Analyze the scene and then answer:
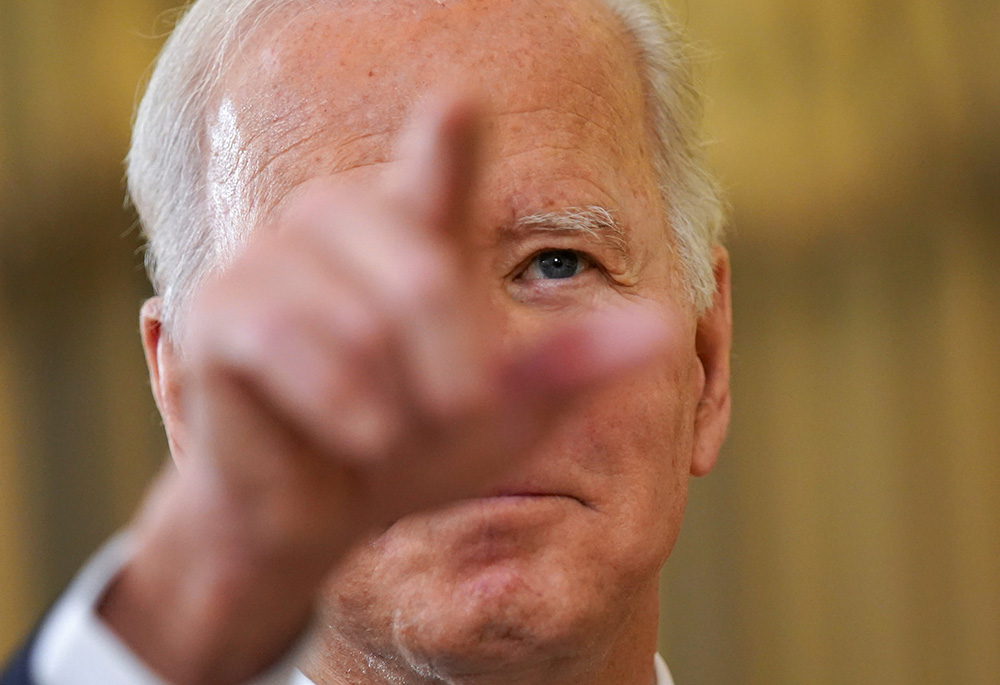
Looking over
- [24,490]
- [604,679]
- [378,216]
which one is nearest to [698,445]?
[604,679]

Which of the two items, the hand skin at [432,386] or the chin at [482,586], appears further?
the chin at [482,586]

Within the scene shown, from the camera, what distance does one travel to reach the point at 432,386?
0.83 metres

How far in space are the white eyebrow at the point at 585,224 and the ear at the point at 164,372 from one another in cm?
70

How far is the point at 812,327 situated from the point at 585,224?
4.19 metres

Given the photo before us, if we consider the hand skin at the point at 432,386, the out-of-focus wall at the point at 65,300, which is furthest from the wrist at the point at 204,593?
the out-of-focus wall at the point at 65,300

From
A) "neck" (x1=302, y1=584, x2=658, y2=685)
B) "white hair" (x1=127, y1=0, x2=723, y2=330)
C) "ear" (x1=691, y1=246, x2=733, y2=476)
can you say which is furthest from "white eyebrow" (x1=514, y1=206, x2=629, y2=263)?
"neck" (x1=302, y1=584, x2=658, y2=685)

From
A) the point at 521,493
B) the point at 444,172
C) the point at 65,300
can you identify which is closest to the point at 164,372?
the point at 521,493

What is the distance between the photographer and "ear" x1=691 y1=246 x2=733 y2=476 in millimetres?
2289

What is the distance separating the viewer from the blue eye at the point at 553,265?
78.7 inches

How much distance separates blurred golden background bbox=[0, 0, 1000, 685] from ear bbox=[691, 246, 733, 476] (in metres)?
3.31

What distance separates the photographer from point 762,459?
5.83 metres

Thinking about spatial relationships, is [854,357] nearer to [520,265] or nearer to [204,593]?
[520,265]

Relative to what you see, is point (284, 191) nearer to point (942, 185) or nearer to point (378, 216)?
point (378, 216)

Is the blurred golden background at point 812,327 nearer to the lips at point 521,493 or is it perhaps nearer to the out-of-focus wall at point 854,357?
the out-of-focus wall at point 854,357
